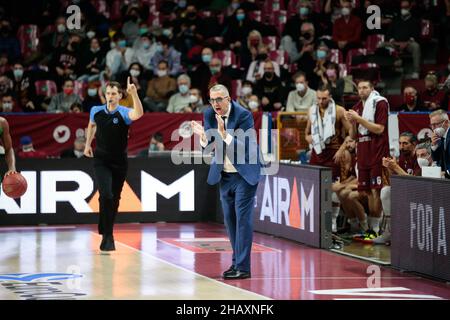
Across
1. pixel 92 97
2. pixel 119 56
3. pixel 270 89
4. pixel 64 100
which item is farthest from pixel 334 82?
pixel 64 100

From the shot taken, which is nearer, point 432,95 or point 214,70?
point 432,95

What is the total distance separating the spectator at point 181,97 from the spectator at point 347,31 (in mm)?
4462

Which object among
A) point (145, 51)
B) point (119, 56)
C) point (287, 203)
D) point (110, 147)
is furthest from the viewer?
point (145, 51)

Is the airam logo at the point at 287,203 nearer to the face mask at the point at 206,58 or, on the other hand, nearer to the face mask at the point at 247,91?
the face mask at the point at 247,91

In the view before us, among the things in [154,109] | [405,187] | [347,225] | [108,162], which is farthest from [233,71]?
[405,187]

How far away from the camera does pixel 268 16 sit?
27.4 metres

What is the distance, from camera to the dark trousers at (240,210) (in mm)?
11656

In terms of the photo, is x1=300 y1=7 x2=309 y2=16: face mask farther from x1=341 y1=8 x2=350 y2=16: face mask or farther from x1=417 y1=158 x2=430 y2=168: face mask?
x1=417 y1=158 x2=430 y2=168: face mask

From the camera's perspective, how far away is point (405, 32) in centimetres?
2448

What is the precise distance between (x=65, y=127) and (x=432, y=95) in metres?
7.50

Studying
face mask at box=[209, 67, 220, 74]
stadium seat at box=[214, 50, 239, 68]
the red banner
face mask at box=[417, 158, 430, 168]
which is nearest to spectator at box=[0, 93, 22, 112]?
the red banner

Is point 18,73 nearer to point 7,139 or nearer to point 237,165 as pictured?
point 7,139

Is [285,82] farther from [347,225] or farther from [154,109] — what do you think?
[347,225]

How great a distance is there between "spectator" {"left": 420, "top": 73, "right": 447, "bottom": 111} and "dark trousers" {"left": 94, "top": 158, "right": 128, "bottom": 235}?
8.51 metres
